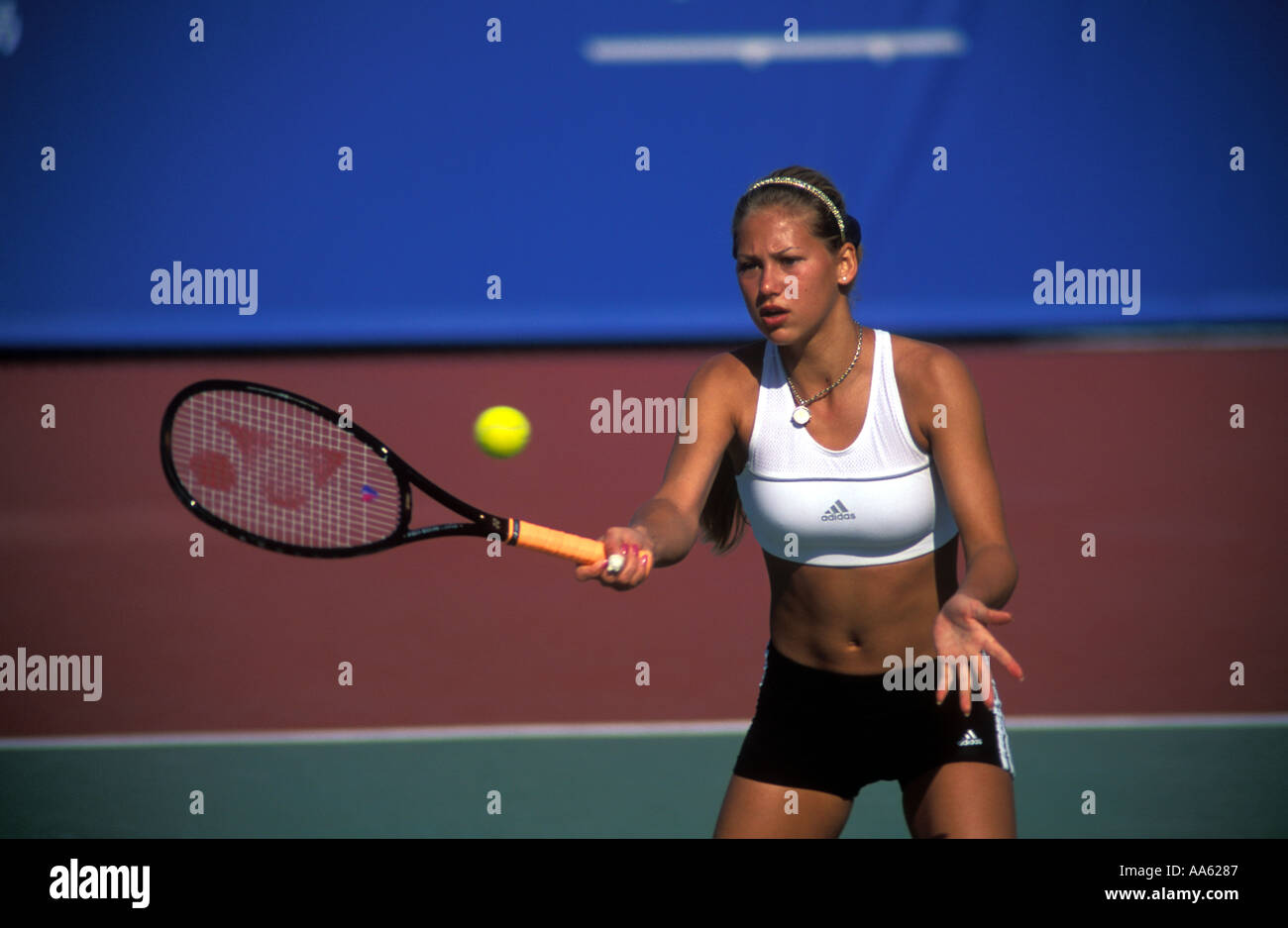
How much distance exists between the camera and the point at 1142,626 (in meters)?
4.77

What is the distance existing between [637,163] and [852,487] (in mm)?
2899

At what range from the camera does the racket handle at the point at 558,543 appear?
2010mm

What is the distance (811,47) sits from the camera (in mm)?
4770

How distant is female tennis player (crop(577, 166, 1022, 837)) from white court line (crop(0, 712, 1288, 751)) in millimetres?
2314

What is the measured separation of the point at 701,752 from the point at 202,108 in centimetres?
318

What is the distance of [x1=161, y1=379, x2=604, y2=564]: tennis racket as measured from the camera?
7.52 ft

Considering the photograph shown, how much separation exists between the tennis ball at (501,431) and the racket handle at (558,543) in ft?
7.61

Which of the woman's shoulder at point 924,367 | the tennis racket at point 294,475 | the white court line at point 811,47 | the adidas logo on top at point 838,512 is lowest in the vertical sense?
the adidas logo on top at point 838,512

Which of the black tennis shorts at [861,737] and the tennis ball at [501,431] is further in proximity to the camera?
the tennis ball at [501,431]

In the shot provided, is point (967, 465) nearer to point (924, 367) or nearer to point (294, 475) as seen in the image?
point (924, 367)
